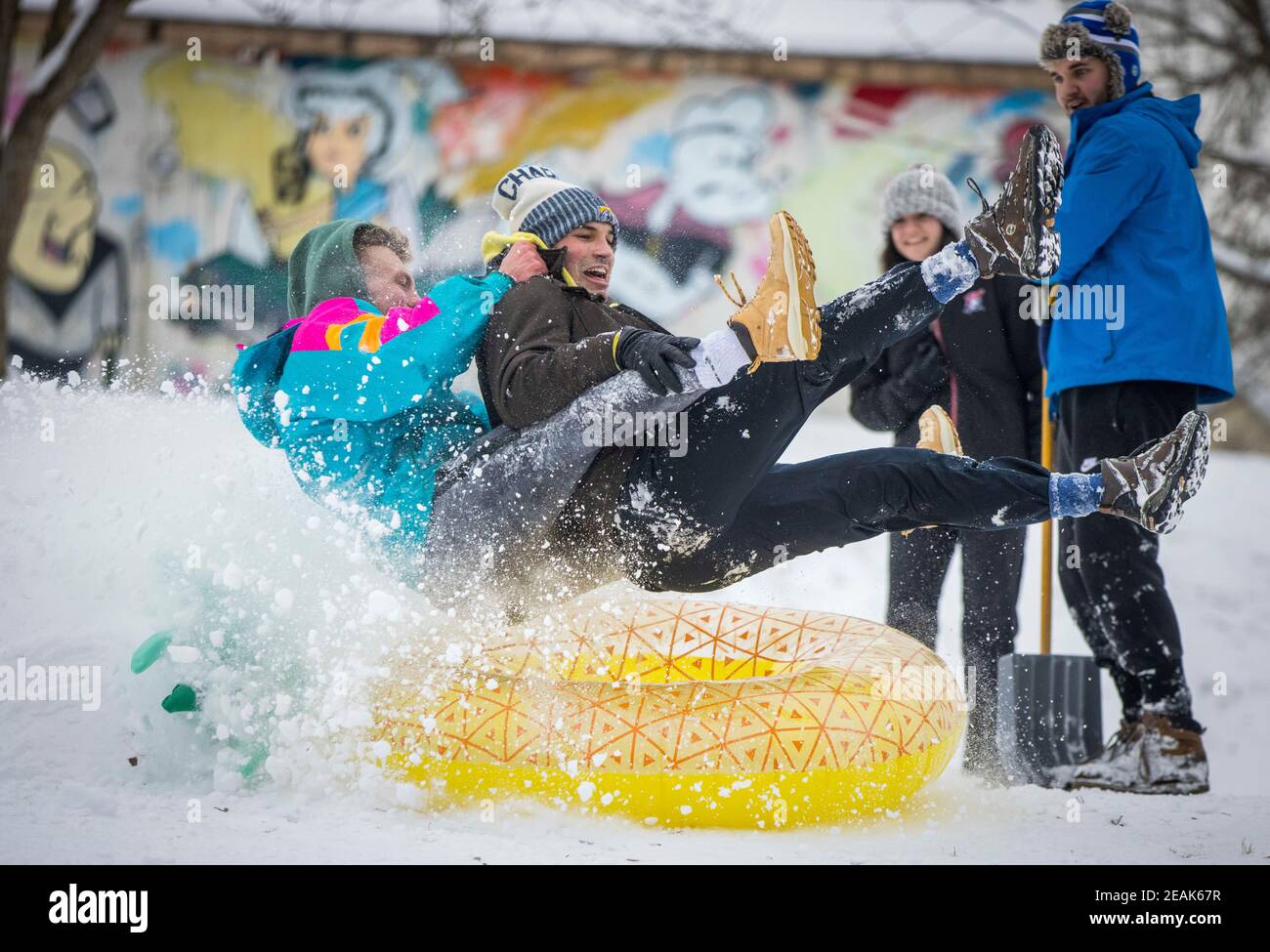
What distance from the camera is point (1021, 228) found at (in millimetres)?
2719

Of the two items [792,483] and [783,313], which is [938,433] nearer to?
[792,483]

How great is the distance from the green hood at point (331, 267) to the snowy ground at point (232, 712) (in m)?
0.46

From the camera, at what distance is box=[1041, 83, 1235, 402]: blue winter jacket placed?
333 cm

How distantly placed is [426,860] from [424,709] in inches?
22.6

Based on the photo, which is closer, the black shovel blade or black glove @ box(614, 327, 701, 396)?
black glove @ box(614, 327, 701, 396)

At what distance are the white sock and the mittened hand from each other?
59 cm

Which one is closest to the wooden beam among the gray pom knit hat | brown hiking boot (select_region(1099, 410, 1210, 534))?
the gray pom knit hat

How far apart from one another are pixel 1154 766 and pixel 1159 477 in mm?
832

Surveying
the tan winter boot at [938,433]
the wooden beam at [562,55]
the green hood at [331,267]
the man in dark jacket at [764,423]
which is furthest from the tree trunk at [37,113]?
the tan winter boot at [938,433]

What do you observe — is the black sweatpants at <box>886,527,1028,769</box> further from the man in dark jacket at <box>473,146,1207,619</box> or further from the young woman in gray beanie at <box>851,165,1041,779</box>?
the man in dark jacket at <box>473,146,1207,619</box>

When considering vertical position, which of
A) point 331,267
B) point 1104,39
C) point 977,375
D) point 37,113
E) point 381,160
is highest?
point 381,160

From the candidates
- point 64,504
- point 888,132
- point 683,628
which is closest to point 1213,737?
point 683,628

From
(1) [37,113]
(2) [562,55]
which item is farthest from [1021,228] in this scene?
(2) [562,55]

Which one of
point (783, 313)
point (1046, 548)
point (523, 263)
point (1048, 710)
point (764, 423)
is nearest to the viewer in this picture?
point (783, 313)
